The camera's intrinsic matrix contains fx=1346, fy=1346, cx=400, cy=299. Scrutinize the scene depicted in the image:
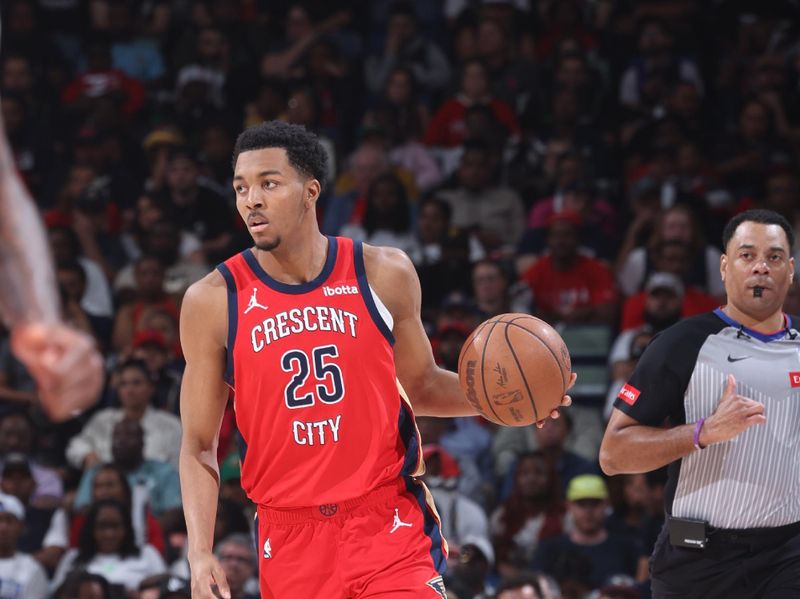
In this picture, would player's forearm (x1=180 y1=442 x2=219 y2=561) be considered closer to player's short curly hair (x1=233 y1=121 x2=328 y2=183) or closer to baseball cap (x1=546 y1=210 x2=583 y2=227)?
player's short curly hair (x1=233 y1=121 x2=328 y2=183)

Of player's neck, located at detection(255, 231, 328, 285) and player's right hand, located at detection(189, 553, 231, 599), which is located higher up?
player's neck, located at detection(255, 231, 328, 285)

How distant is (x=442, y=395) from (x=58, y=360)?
321 cm

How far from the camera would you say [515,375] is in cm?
468

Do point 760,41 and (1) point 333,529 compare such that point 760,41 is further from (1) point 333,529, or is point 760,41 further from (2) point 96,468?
(1) point 333,529

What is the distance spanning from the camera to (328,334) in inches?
179

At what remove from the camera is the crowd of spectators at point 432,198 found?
8781 millimetres

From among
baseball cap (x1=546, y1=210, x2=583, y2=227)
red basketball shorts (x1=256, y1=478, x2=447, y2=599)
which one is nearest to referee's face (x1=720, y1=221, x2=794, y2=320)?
red basketball shorts (x1=256, y1=478, x2=447, y2=599)

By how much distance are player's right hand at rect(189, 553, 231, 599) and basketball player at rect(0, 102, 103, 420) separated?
8.67 feet

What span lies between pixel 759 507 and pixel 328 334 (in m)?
1.84

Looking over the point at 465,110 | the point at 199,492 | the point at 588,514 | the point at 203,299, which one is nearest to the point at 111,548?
the point at 588,514

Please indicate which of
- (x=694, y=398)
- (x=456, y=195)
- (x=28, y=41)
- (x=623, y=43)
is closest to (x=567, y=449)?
(x=456, y=195)

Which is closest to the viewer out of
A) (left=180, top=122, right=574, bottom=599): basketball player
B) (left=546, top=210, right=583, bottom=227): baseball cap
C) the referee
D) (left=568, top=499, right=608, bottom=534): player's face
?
(left=180, top=122, right=574, bottom=599): basketball player

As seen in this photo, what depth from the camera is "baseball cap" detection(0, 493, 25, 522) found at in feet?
28.8

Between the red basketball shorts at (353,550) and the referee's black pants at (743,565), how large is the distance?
3.76 ft
